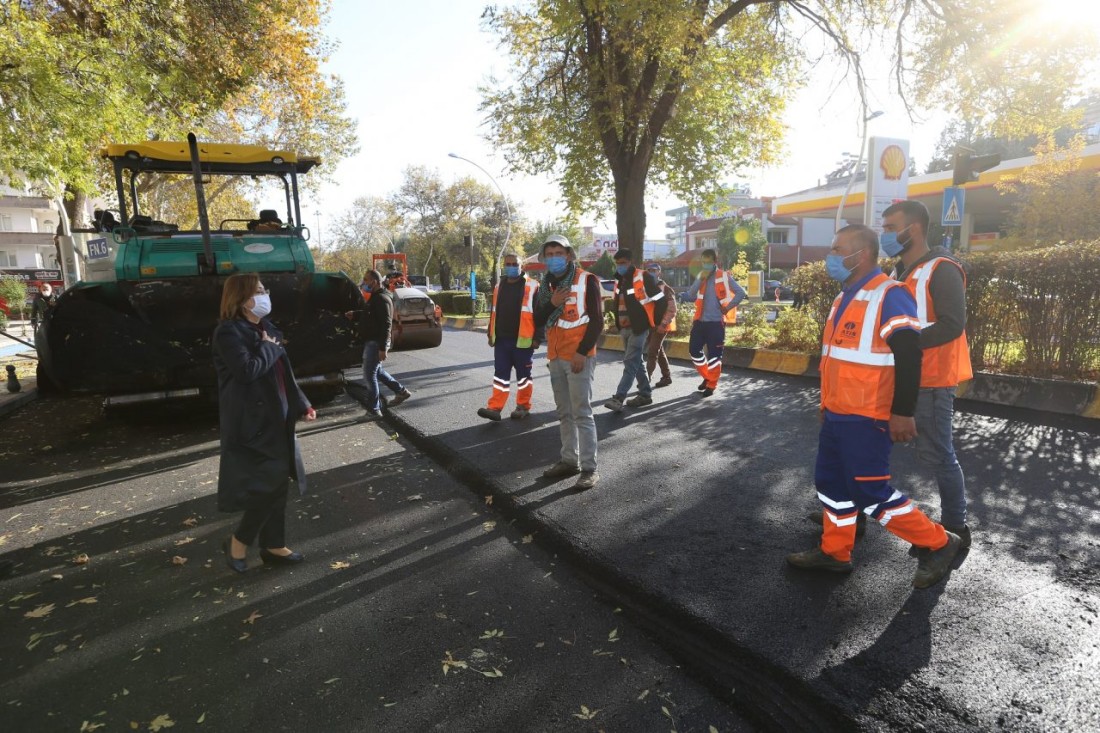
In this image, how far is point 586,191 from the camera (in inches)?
702

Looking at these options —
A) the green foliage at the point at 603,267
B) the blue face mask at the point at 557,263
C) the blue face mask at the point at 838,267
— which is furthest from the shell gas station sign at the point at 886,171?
the green foliage at the point at 603,267

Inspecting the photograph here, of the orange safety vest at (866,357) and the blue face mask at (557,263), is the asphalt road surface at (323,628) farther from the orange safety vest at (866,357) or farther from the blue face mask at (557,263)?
the blue face mask at (557,263)

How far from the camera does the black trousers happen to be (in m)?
3.48

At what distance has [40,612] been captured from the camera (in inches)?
125

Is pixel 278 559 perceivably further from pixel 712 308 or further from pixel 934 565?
pixel 712 308

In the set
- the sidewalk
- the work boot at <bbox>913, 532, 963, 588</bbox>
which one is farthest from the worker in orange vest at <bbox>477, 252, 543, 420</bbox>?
the work boot at <bbox>913, 532, 963, 588</bbox>

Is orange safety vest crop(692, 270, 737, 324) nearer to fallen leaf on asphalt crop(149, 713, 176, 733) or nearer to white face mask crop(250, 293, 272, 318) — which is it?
white face mask crop(250, 293, 272, 318)

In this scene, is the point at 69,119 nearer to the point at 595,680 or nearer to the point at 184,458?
the point at 184,458

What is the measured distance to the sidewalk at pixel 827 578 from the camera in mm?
2326

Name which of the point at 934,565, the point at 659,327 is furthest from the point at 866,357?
the point at 659,327

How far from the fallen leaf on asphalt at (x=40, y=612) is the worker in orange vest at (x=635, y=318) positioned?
17.3 feet

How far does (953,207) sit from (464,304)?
22.8 metres

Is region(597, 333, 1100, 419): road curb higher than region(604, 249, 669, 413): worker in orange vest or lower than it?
lower

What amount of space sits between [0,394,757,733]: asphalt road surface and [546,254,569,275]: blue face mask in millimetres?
1912
